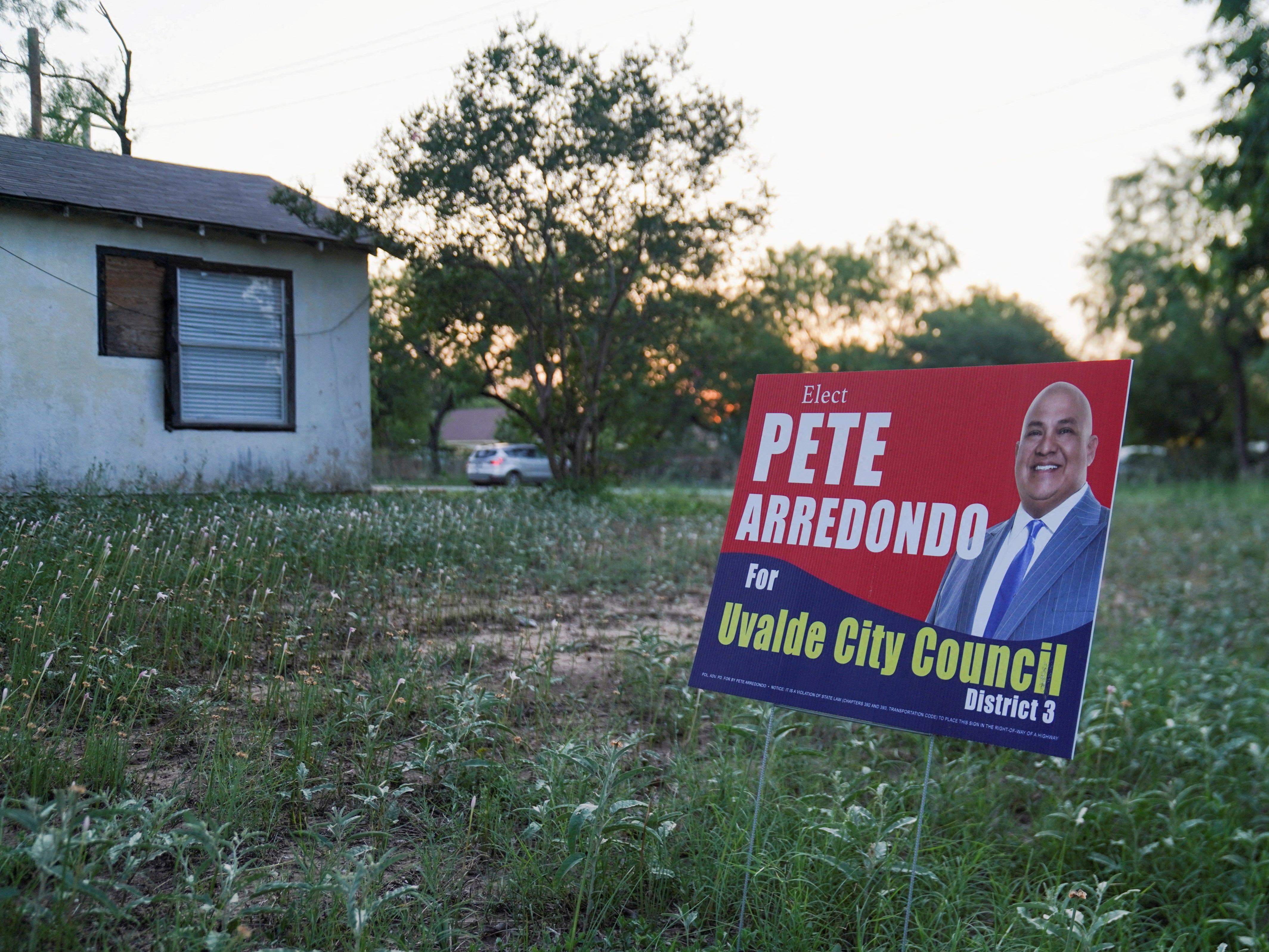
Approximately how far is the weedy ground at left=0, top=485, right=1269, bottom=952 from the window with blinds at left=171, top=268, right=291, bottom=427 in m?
2.13

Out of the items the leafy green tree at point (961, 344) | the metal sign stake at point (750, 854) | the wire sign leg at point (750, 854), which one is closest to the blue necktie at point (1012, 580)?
the wire sign leg at point (750, 854)

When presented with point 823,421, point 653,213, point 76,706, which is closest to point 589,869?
Answer: point 823,421

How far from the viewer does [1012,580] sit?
9.14ft

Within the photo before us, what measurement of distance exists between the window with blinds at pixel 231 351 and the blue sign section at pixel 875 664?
706cm

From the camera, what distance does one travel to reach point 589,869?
2.96 metres

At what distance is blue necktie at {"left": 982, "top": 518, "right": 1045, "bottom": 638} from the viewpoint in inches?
109

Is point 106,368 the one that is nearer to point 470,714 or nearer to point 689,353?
point 470,714

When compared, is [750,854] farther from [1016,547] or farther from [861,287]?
[861,287]

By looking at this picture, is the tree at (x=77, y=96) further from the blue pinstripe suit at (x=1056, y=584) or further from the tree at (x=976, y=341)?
the tree at (x=976, y=341)

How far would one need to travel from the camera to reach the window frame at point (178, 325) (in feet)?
26.2

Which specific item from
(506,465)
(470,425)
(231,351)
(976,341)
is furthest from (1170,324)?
(470,425)

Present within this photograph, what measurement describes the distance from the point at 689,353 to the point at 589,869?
15.5 m

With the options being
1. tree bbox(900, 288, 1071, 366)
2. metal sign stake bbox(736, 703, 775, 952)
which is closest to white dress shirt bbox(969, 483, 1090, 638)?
metal sign stake bbox(736, 703, 775, 952)

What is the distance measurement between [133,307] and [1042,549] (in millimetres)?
8029
